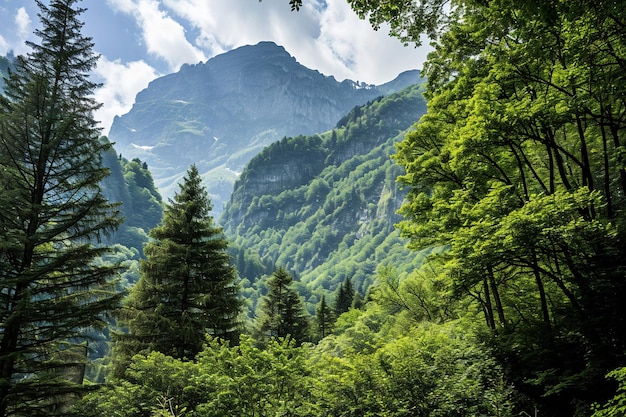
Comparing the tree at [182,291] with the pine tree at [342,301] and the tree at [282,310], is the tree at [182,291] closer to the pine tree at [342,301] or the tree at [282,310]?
the tree at [282,310]

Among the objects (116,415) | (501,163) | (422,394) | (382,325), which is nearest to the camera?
(422,394)

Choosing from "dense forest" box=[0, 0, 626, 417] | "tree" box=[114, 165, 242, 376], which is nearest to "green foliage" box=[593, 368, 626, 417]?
"dense forest" box=[0, 0, 626, 417]

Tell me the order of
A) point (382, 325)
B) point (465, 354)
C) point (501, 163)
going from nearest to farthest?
1. point (465, 354)
2. point (501, 163)
3. point (382, 325)

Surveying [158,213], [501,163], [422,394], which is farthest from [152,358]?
[158,213]

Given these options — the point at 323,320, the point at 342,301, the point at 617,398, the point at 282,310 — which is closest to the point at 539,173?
the point at 617,398

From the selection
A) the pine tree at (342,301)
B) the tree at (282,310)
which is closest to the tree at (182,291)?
the tree at (282,310)

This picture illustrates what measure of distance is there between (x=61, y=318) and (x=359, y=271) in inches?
7108

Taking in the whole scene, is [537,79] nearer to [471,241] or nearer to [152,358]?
[471,241]

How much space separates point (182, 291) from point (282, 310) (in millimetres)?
13888

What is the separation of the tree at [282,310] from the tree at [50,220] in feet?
54.4

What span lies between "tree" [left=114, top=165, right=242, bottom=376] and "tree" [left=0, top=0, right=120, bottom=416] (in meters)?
2.68

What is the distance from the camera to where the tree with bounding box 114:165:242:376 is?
1333 centimetres

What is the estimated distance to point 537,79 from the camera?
8164mm

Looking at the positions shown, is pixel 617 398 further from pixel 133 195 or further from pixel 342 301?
pixel 133 195
